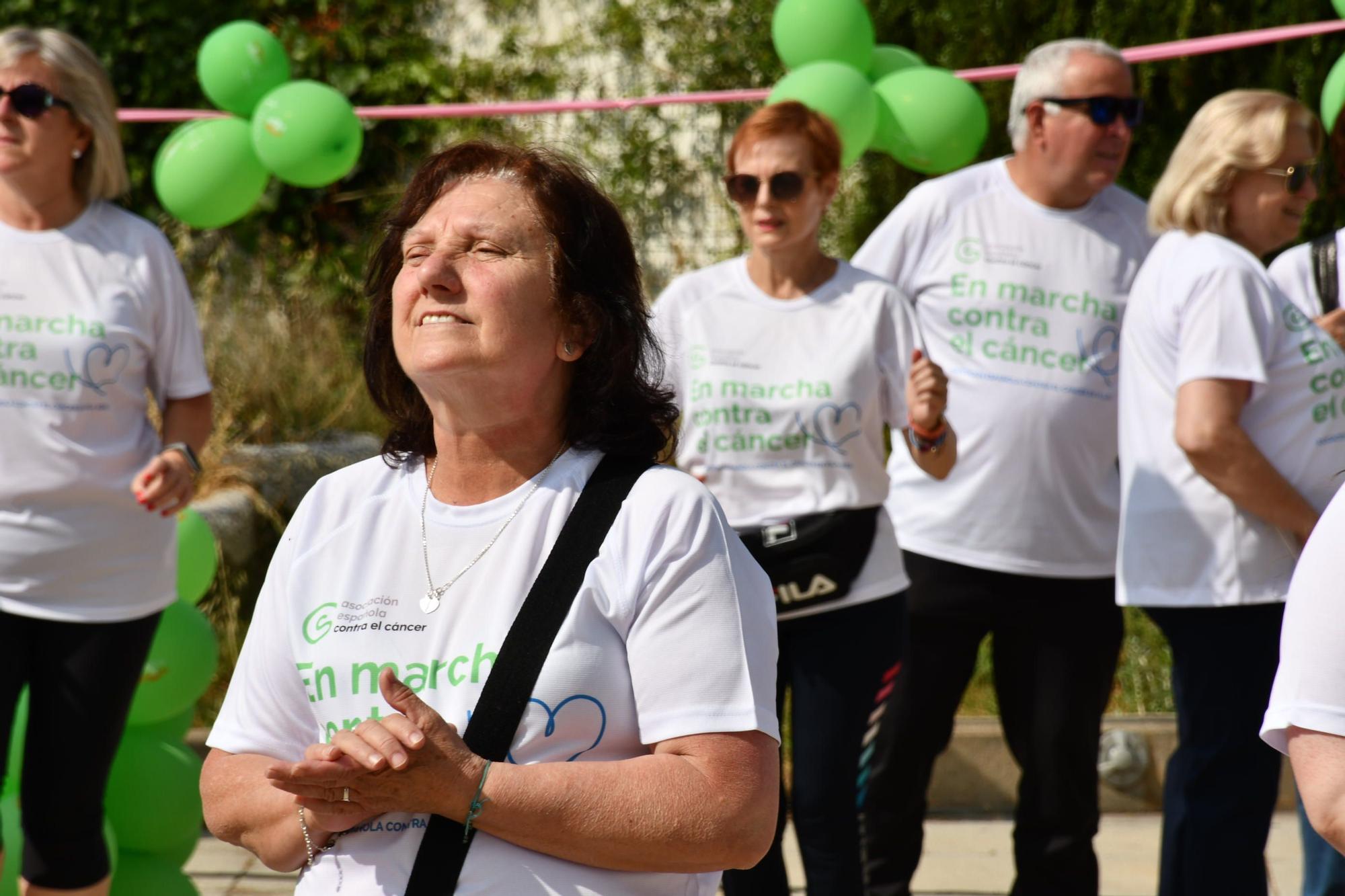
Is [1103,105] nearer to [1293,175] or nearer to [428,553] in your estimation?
[1293,175]

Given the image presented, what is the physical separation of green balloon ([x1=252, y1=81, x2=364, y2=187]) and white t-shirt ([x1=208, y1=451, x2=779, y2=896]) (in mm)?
2798

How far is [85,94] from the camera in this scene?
134 inches

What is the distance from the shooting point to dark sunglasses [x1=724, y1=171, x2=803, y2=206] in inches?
138

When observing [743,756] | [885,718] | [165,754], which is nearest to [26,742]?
[165,754]

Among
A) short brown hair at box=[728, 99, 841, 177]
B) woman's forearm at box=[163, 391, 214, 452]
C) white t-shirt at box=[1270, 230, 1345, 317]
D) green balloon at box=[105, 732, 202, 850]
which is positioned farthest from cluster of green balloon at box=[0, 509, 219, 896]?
white t-shirt at box=[1270, 230, 1345, 317]

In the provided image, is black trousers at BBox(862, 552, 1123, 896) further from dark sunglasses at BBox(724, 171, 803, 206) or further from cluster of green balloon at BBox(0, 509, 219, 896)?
cluster of green balloon at BBox(0, 509, 219, 896)

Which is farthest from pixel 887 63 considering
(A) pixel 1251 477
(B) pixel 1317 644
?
(B) pixel 1317 644

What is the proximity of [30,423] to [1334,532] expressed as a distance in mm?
2604

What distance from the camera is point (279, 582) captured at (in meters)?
1.90

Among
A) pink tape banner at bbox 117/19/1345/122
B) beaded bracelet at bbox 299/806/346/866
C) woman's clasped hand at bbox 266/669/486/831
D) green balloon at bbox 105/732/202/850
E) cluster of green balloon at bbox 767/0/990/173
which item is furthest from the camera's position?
pink tape banner at bbox 117/19/1345/122

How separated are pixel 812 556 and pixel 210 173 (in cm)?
223

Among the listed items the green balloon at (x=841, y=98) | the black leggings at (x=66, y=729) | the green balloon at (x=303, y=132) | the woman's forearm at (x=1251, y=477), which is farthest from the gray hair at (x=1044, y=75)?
the black leggings at (x=66, y=729)

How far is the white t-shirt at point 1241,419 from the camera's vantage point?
10.2ft

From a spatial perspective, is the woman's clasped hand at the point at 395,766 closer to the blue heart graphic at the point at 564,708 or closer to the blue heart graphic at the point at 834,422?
the blue heart graphic at the point at 564,708
